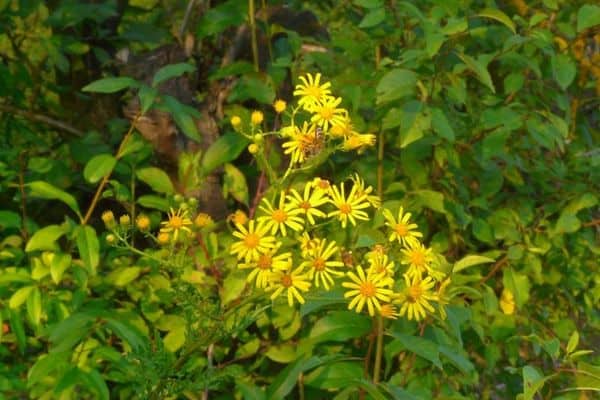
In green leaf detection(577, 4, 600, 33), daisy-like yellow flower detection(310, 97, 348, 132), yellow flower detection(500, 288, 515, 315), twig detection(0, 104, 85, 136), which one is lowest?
yellow flower detection(500, 288, 515, 315)

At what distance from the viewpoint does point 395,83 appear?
1560mm

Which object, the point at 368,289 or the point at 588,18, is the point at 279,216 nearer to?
the point at 368,289

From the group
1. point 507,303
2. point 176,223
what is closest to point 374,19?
point 176,223

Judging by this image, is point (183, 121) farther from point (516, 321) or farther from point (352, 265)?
point (516, 321)

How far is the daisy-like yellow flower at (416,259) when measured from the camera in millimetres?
1209

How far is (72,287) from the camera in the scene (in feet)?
6.16

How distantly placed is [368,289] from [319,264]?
80 mm

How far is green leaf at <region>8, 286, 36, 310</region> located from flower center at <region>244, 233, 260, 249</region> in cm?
65

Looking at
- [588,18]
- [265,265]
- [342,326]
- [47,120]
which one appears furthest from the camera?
[47,120]

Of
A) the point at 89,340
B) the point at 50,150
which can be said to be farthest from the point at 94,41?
the point at 89,340

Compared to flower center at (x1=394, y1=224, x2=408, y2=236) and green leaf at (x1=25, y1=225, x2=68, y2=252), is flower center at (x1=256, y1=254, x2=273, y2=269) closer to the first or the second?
flower center at (x1=394, y1=224, x2=408, y2=236)

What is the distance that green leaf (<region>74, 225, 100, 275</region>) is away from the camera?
5.10 feet

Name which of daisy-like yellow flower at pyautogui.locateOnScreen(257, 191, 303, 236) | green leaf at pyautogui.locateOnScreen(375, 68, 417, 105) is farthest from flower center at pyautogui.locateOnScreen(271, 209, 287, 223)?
green leaf at pyautogui.locateOnScreen(375, 68, 417, 105)

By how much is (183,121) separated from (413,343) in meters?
0.70
